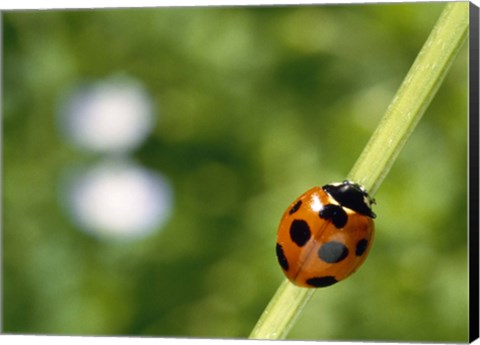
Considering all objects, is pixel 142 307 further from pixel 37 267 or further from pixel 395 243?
pixel 395 243

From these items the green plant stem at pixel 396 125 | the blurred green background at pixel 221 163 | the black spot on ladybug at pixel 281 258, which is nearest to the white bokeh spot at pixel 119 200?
the blurred green background at pixel 221 163

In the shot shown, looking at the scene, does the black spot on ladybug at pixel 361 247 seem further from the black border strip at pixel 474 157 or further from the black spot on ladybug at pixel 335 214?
the black border strip at pixel 474 157

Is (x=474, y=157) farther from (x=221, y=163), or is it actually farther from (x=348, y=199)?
(x=221, y=163)

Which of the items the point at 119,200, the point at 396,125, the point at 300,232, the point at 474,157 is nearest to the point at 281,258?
the point at 300,232

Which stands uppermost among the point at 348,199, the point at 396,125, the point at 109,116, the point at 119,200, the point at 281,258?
the point at 396,125

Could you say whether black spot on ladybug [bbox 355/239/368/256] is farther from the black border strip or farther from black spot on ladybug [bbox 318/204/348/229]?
the black border strip

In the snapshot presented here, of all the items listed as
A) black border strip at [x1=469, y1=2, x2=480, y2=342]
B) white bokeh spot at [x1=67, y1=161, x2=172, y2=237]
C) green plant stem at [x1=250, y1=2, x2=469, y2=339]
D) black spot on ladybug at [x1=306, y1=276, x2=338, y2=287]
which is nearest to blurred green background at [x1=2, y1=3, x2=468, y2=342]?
white bokeh spot at [x1=67, y1=161, x2=172, y2=237]

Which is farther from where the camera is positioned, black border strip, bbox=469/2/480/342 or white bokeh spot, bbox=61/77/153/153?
white bokeh spot, bbox=61/77/153/153
